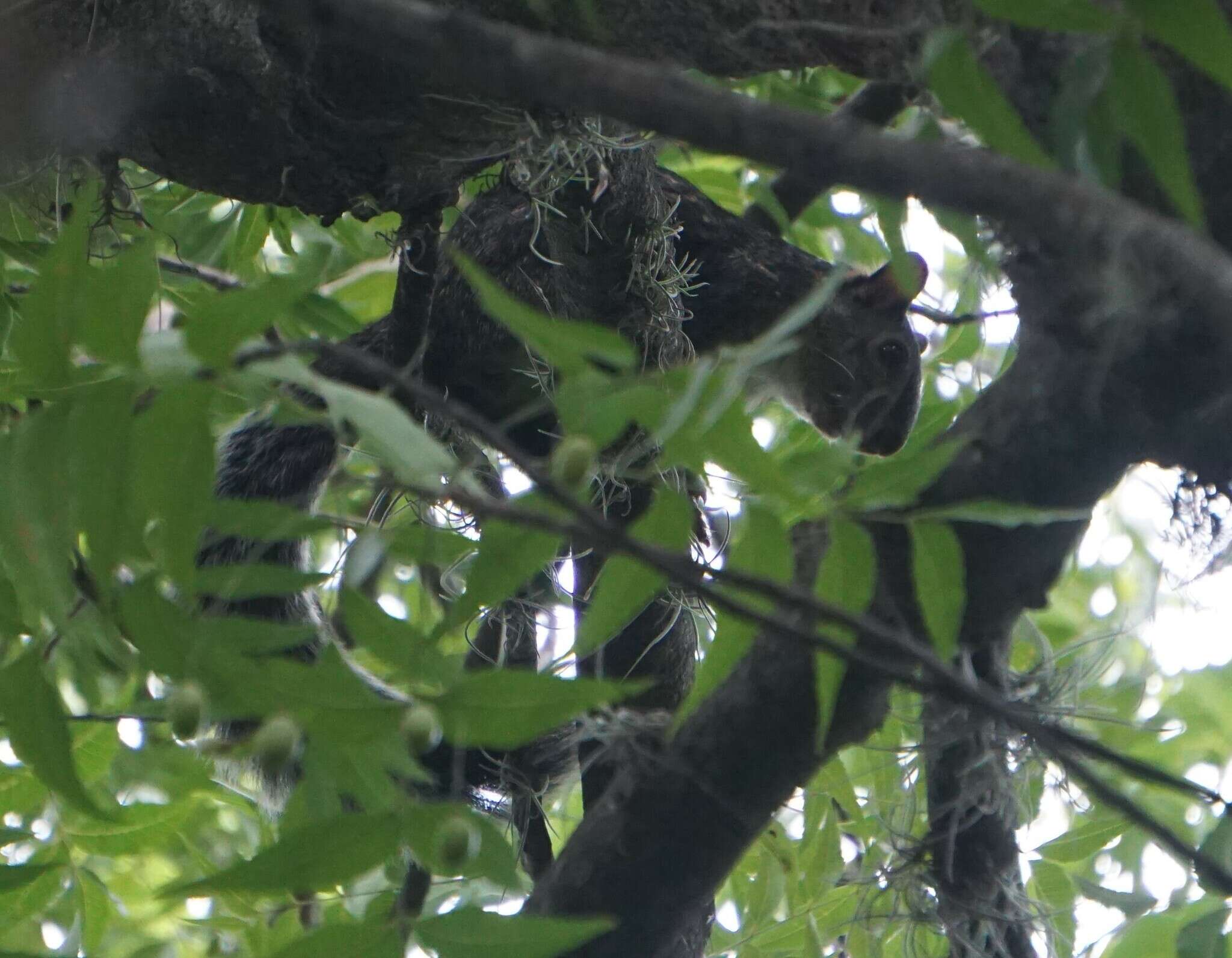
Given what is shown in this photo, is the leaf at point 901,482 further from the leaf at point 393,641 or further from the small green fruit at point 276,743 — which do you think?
the small green fruit at point 276,743

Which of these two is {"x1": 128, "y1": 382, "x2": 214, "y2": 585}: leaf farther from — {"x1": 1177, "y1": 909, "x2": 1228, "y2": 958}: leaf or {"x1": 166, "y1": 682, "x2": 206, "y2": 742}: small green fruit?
{"x1": 1177, "y1": 909, "x2": 1228, "y2": 958}: leaf

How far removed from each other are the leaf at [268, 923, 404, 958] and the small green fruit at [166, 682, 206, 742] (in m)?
0.20

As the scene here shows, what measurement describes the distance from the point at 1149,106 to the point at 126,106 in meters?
1.31

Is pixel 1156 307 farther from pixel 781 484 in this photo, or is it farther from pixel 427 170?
pixel 427 170

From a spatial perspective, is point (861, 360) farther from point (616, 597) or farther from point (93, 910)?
point (616, 597)

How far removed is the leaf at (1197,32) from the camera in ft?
2.33

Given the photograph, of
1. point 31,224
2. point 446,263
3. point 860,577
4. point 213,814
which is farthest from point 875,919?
point 213,814

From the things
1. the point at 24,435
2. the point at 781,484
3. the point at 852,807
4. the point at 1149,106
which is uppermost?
the point at 1149,106

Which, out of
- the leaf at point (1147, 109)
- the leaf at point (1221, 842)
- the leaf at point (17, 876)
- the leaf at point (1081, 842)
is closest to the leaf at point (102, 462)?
the leaf at point (17, 876)

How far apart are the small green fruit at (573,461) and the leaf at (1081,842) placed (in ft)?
3.63

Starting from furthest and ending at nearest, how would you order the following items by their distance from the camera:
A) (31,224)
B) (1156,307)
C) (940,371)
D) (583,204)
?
(940,371), (583,204), (31,224), (1156,307)

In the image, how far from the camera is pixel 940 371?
2252 mm

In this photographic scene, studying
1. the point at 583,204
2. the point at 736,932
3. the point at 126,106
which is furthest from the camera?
the point at 583,204

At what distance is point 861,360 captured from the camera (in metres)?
2.96
